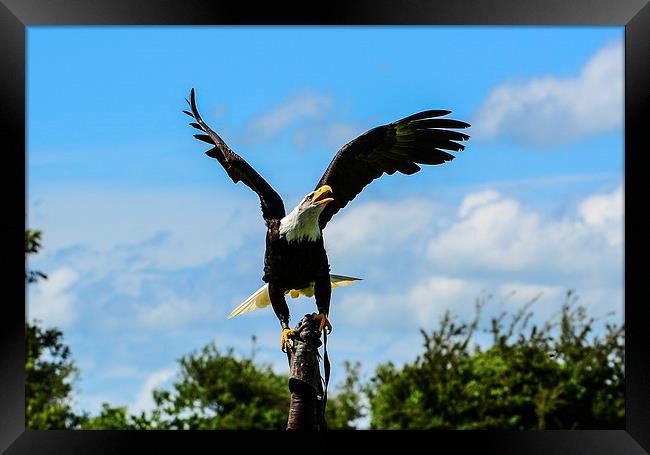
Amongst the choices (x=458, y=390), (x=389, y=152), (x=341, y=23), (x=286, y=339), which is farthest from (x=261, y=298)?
(x=458, y=390)

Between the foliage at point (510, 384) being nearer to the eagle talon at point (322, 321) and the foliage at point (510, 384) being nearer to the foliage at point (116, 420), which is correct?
the foliage at point (116, 420)

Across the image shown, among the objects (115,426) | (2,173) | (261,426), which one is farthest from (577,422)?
(2,173)

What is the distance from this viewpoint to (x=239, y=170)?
4.44m

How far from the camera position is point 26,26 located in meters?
4.38

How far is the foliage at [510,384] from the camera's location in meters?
10.0

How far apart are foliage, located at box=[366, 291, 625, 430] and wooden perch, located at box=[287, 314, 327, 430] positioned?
5781 millimetres

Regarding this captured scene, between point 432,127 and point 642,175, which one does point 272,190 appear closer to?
point 432,127

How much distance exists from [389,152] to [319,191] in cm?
56

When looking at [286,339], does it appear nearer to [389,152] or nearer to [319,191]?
[319,191]

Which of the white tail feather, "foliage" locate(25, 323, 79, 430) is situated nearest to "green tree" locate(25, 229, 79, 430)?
"foliage" locate(25, 323, 79, 430)

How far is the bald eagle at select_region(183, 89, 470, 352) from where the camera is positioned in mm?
4387

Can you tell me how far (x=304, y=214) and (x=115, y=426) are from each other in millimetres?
6712

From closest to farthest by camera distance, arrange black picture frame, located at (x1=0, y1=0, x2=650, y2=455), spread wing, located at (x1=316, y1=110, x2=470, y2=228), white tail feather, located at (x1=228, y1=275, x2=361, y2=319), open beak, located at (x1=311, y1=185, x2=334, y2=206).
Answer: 1. black picture frame, located at (x1=0, y1=0, x2=650, y2=455)
2. open beak, located at (x1=311, y1=185, x2=334, y2=206)
3. spread wing, located at (x1=316, y1=110, x2=470, y2=228)
4. white tail feather, located at (x1=228, y1=275, x2=361, y2=319)

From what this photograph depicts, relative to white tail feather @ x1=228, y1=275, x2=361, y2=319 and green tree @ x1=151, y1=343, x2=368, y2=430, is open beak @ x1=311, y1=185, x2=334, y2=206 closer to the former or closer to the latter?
white tail feather @ x1=228, y1=275, x2=361, y2=319
